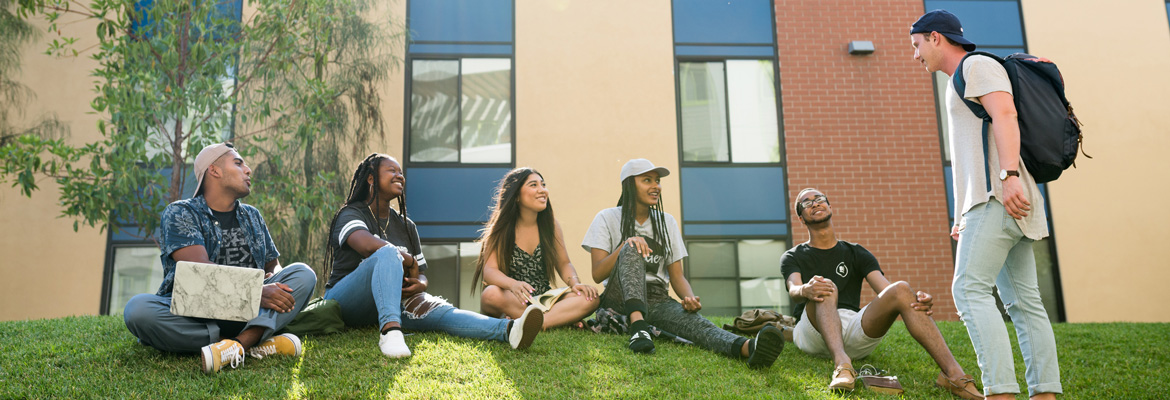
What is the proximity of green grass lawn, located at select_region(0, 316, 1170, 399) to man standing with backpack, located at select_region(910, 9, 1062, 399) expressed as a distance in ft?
2.88

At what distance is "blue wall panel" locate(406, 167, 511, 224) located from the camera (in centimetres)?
1098

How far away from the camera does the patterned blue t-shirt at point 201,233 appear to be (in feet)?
13.4

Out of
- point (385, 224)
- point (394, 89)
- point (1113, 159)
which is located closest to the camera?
point (385, 224)

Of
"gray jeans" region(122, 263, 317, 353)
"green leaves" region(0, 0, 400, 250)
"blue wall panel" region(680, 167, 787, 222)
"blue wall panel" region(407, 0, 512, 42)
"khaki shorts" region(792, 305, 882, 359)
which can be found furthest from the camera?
"blue wall panel" region(407, 0, 512, 42)

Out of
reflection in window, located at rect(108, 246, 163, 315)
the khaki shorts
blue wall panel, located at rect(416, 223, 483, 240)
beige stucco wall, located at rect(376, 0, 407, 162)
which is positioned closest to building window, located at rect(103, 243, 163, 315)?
reflection in window, located at rect(108, 246, 163, 315)

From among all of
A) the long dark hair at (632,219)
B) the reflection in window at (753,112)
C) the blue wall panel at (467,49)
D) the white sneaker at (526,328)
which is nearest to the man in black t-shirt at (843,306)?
the long dark hair at (632,219)

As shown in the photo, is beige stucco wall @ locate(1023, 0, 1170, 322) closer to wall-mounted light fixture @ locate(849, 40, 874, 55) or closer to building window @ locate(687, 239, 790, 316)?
wall-mounted light fixture @ locate(849, 40, 874, 55)

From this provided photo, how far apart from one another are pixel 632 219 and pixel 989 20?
9.37m

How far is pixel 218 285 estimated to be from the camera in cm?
393

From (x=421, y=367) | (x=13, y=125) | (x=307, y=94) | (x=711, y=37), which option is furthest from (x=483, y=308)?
(x=13, y=125)

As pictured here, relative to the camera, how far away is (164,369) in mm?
4027

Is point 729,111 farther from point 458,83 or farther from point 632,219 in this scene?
point 632,219

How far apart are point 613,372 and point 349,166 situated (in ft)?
22.6

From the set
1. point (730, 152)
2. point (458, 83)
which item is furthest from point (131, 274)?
point (730, 152)
